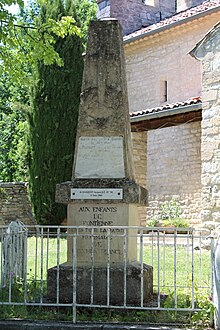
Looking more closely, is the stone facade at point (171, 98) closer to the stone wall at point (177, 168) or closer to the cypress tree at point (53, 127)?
the stone wall at point (177, 168)

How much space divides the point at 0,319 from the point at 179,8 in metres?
20.1

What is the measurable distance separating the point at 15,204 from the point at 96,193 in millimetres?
12522

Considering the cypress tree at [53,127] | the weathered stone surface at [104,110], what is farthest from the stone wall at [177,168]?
the weathered stone surface at [104,110]

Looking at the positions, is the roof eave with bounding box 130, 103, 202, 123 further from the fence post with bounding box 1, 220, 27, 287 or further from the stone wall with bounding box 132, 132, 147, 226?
the fence post with bounding box 1, 220, 27, 287

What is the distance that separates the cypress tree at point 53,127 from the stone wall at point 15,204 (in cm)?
105

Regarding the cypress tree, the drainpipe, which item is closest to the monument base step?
the drainpipe

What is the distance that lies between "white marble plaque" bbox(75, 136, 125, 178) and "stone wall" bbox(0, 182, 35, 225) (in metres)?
12.0

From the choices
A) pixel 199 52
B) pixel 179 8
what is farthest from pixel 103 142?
pixel 179 8

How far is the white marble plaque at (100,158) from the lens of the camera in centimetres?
662

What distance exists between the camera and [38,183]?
694 inches

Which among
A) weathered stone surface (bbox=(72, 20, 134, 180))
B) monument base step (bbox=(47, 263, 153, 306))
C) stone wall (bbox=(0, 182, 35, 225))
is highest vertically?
weathered stone surface (bbox=(72, 20, 134, 180))

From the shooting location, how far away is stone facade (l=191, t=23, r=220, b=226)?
1229cm

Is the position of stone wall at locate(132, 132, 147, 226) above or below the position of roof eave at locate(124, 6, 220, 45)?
below

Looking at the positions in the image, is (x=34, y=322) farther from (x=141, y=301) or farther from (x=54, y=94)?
(x=54, y=94)
